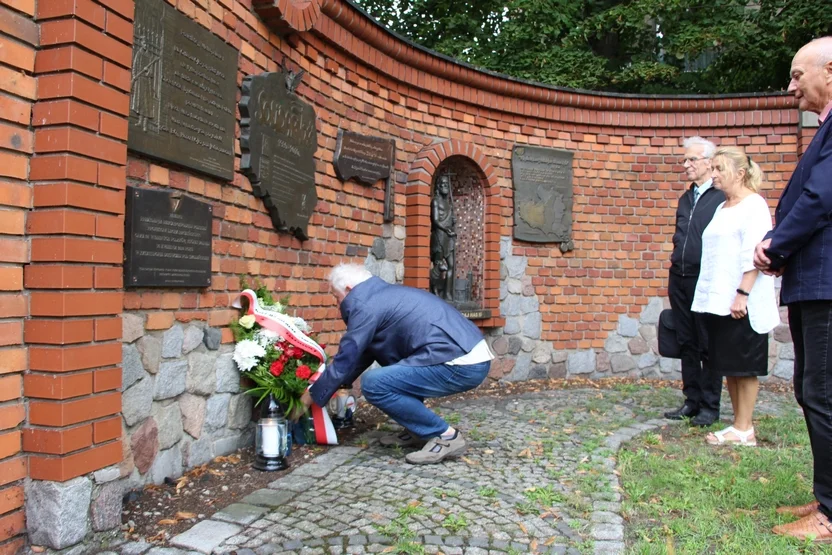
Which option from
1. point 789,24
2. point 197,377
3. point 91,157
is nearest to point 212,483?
point 197,377

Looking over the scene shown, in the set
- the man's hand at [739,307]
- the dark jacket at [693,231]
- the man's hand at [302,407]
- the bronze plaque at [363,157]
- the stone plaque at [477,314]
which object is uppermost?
the bronze plaque at [363,157]

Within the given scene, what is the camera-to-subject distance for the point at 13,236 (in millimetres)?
2217

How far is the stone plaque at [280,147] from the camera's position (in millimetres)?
3740

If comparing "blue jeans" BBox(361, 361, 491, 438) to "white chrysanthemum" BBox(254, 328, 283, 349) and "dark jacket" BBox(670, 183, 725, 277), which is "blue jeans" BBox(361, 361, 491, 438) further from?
"dark jacket" BBox(670, 183, 725, 277)

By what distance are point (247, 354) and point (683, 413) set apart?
3229 mm

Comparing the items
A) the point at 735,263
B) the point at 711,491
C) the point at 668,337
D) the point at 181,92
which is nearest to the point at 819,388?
the point at 711,491

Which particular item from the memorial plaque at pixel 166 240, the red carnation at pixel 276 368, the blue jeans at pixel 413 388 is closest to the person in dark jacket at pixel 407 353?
the blue jeans at pixel 413 388

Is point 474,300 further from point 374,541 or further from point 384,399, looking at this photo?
point 374,541

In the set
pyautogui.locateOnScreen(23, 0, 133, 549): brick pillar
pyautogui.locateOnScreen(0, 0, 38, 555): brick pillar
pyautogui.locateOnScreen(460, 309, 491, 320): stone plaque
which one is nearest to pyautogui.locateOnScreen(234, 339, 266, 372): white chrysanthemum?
pyautogui.locateOnScreen(23, 0, 133, 549): brick pillar

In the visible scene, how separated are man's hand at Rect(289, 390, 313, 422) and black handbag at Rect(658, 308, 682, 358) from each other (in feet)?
8.86

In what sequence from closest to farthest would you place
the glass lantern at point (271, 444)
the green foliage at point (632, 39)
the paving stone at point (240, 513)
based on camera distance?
the paving stone at point (240, 513) < the glass lantern at point (271, 444) < the green foliage at point (632, 39)

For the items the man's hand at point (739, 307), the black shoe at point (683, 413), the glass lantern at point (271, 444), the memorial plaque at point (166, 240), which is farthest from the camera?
the black shoe at point (683, 413)

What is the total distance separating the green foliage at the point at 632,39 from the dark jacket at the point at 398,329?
7288 millimetres

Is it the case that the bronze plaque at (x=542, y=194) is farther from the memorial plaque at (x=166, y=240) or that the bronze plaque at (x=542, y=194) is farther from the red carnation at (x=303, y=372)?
the memorial plaque at (x=166, y=240)
